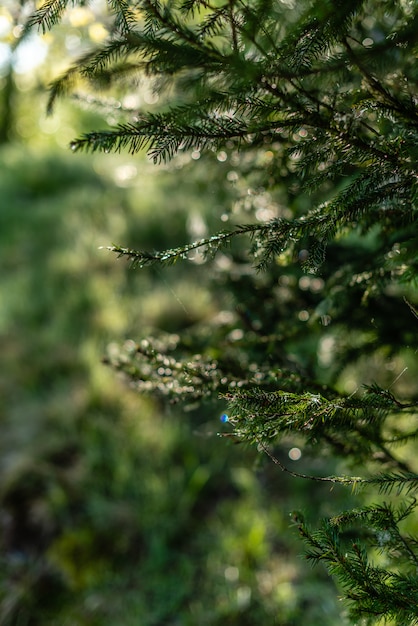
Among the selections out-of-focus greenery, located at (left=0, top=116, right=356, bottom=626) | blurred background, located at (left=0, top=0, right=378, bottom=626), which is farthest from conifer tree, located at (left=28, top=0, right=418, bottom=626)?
out-of-focus greenery, located at (left=0, top=116, right=356, bottom=626)

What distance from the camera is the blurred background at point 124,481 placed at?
2.84m

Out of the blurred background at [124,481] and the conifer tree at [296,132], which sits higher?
the conifer tree at [296,132]

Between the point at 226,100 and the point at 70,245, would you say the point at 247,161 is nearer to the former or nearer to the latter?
the point at 226,100

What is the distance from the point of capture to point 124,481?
3.56 m

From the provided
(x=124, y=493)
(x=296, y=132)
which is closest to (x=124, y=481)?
(x=124, y=493)

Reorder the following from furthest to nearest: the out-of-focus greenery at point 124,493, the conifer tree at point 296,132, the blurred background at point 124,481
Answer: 1. the out-of-focus greenery at point 124,493
2. the blurred background at point 124,481
3. the conifer tree at point 296,132

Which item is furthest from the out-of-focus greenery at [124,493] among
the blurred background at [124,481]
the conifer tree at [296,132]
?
the conifer tree at [296,132]

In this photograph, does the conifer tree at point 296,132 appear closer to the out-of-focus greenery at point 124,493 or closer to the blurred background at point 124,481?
the blurred background at point 124,481

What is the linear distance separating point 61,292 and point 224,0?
4935 millimetres

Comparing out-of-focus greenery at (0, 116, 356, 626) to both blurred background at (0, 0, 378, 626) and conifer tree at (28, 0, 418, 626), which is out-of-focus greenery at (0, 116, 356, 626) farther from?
conifer tree at (28, 0, 418, 626)

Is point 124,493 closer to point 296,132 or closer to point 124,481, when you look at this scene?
point 124,481

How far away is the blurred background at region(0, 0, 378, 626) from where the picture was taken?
2.84m

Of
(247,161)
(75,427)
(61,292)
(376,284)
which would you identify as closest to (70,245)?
(61,292)

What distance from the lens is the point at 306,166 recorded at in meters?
1.09
